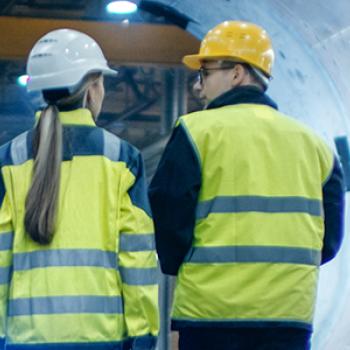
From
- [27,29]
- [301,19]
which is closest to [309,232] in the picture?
[301,19]

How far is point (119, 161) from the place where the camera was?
11.6 ft

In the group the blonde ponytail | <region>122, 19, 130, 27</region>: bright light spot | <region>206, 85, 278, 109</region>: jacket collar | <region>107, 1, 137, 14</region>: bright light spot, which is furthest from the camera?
<region>122, 19, 130, 27</region>: bright light spot

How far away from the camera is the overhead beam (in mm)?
9375

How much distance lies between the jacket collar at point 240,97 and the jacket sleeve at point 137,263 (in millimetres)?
404

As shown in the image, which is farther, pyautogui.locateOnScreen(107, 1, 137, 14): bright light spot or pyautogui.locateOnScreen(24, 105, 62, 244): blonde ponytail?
pyautogui.locateOnScreen(107, 1, 137, 14): bright light spot

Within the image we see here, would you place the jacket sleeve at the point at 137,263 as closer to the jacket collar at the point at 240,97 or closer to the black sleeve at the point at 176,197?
the black sleeve at the point at 176,197

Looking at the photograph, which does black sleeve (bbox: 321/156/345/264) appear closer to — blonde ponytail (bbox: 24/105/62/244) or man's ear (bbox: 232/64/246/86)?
man's ear (bbox: 232/64/246/86)

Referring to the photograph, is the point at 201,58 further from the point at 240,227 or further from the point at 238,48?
the point at 240,227

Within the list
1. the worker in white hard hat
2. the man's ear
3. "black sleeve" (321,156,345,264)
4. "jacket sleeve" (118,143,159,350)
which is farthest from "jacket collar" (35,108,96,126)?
"black sleeve" (321,156,345,264)

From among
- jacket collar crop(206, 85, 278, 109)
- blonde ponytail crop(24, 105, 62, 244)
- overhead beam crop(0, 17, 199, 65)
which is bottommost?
overhead beam crop(0, 17, 199, 65)

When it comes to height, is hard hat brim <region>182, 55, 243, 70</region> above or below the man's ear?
above

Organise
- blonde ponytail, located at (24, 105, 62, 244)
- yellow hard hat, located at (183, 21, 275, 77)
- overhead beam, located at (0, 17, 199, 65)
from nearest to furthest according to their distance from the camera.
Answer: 1. blonde ponytail, located at (24, 105, 62, 244)
2. yellow hard hat, located at (183, 21, 275, 77)
3. overhead beam, located at (0, 17, 199, 65)

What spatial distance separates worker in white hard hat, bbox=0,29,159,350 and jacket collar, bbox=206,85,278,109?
38cm

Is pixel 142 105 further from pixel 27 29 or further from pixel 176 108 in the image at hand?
pixel 27 29
